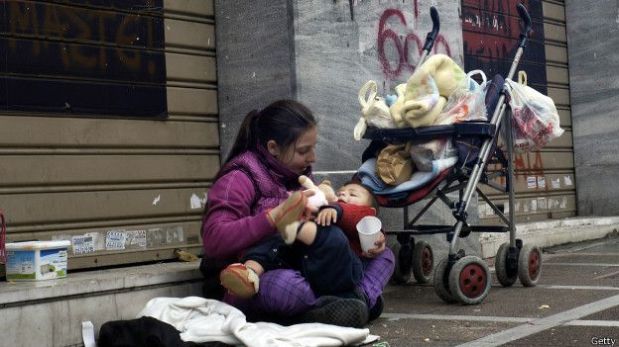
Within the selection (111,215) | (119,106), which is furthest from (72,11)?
(111,215)

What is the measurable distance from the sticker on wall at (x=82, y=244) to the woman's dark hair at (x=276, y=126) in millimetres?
1402

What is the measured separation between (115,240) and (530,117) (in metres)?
3.02

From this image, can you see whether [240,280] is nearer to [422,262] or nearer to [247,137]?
[247,137]

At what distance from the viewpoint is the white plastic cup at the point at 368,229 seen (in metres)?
5.00

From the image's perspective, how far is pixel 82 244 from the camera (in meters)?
5.88

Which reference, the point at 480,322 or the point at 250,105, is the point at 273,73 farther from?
the point at 480,322

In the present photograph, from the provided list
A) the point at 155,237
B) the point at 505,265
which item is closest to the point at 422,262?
the point at 505,265

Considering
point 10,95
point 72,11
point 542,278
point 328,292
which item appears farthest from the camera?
point 542,278

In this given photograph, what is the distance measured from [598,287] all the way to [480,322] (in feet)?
5.32

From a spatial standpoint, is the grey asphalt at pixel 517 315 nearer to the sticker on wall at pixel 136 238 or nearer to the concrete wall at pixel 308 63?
the concrete wall at pixel 308 63

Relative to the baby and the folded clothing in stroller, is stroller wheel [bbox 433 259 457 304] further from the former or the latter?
the baby

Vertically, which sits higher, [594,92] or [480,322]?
[594,92]

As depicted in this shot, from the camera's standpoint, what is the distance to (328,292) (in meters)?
4.76

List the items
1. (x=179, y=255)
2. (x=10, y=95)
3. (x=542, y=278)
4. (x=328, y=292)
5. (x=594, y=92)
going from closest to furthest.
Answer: (x=328, y=292) → (x=10, y=95) → (x=179, y=255) → (x=542, y=278) → (x=594, y=92)
